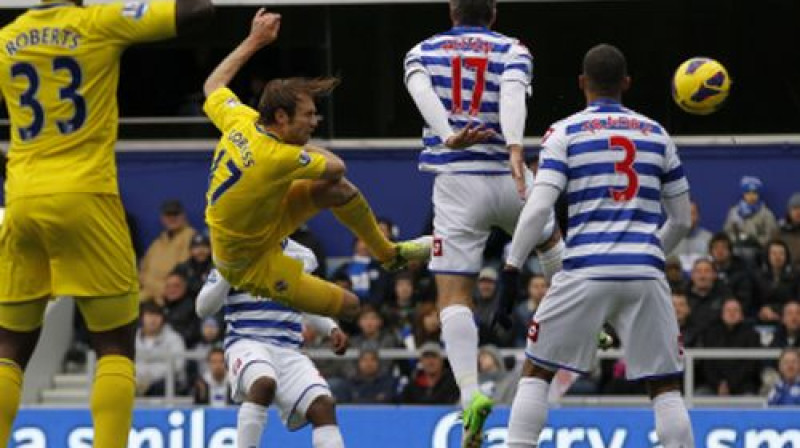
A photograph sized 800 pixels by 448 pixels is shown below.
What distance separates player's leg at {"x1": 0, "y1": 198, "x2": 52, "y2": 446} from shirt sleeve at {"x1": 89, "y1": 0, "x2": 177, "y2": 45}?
0.95 metres

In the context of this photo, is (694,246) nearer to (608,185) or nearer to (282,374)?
(282,374)

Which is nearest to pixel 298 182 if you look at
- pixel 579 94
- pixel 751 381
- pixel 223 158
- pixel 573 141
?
pixel 223 158

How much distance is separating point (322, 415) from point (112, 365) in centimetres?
298

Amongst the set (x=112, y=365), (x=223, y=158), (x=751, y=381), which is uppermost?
(x=223, y=158)

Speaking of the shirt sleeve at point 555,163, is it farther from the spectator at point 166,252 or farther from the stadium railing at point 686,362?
the spectator at point 166,252

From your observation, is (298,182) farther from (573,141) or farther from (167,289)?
(167,289)

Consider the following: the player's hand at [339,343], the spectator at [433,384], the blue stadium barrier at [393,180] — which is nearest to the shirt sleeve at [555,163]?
the player's hand at [339,343]

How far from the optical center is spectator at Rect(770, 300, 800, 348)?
66.9ft

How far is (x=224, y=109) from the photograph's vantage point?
13.1 m

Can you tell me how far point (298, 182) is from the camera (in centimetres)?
1291

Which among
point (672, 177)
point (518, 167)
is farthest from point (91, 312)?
point (672, 177)

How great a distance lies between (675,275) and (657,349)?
897cm

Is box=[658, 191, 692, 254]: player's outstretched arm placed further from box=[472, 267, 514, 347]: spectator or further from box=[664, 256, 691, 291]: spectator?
box=[664, 256, 691, 291]: spectator

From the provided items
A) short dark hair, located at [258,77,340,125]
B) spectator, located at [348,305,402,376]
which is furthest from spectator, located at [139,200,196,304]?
short dark hair, located at [258,77,340,125]
